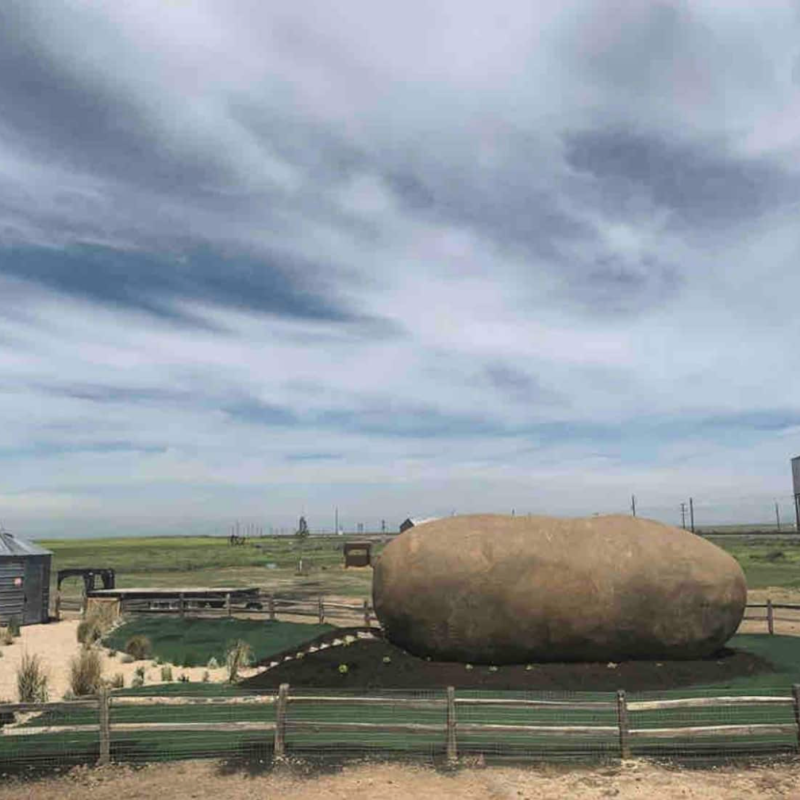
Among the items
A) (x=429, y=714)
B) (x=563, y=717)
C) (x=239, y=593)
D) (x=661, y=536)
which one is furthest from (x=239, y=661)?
(x=239, y=593)

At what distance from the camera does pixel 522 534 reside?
44.6ft

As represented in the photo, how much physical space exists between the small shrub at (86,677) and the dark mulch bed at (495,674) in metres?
2.84

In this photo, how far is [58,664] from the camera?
17047 millimetres

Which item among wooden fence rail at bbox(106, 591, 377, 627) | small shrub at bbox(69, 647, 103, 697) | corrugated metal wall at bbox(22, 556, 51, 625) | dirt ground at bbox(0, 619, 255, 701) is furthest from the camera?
corrugated metal wall at bbox(22, 556, 51, 625)

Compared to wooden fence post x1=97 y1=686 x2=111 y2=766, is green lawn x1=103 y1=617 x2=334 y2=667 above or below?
below

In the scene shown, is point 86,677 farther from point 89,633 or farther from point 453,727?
point 89,633

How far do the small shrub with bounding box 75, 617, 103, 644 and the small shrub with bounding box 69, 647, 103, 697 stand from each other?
6934mm

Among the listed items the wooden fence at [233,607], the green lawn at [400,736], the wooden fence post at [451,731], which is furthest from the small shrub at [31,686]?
the wooden fence at [233,607]

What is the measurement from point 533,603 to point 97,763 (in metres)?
7.45

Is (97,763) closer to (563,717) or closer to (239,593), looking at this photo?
(563,717)

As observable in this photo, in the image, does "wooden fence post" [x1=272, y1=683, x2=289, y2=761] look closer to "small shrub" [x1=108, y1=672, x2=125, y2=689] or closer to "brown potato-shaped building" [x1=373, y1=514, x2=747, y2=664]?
"brown potato-shaped building" [x1=373, y1=514, x2=747, y2=664]

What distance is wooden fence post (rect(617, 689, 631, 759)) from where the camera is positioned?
349 inches

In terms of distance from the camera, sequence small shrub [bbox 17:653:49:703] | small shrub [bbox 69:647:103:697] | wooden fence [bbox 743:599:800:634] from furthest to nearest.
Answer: wooden fence [bbox 743:599:800:634], small shrub [bbox 69:647:103:697], small shrub [bbox 17:653:49:703]

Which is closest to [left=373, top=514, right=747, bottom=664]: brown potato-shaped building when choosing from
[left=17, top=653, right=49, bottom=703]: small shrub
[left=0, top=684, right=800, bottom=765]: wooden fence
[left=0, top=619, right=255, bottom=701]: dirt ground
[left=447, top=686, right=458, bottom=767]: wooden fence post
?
[left=0, top=684, right=800, bottom=765]: wooden fence
